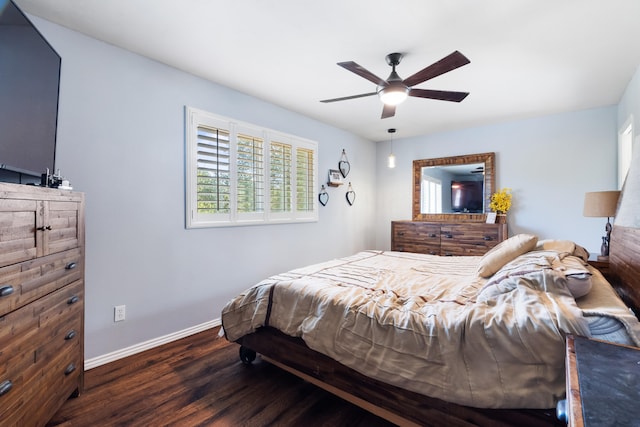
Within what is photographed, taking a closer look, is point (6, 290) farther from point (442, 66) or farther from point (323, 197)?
point (323, 197)

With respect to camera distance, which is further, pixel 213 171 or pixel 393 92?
pixel 213 171

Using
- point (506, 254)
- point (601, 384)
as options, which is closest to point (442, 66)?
point (506, 254)

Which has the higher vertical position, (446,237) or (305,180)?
(305,180)

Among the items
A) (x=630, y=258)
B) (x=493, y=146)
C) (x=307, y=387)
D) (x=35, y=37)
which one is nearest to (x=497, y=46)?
(x=630, y=258)

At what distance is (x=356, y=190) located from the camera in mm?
5125

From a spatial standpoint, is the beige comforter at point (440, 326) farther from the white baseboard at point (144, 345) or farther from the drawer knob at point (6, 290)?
the drawer knob at point (6, 290)

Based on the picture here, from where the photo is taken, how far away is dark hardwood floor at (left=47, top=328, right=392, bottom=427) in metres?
1.67

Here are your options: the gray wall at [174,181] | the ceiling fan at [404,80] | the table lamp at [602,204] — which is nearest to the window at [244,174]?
the gray wall at [174,181]

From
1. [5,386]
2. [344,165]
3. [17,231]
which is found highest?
[344,165]

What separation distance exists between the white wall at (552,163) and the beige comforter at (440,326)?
2.78 m

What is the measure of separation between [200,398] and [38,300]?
105cm

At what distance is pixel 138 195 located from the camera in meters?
2.49

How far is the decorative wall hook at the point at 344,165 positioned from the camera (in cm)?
475

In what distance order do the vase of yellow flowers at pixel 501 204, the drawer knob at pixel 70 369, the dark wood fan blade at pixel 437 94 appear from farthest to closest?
1. the vase of yellow flowers at pixel 501 204
2. the dark wood fan blade at pixel 437 94
3. the drawer knob at pixel 70 369
